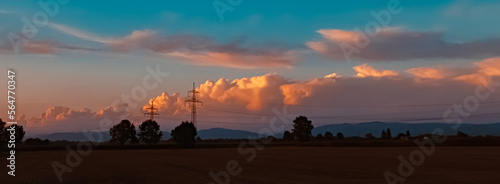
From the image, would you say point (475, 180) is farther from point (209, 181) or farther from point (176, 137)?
point (176, 137)

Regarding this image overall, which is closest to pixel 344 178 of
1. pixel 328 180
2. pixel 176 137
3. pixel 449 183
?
pixel 328 180

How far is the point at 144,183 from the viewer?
3719 cm

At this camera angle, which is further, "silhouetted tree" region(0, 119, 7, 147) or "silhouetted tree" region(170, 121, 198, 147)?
"silhouetted tree" region(170, 121, 198, 147)

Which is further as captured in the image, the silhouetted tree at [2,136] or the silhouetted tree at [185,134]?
the silhouetted tree at [185,134]

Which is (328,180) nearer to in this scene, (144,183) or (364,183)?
(364,183)

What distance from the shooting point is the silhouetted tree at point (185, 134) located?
179 metres

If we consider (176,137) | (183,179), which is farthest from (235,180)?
(176,137)

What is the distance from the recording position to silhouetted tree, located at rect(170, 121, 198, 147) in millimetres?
178875

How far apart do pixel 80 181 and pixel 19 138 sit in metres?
176

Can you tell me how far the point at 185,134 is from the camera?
17912 cm

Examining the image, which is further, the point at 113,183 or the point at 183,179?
the point at 183,179

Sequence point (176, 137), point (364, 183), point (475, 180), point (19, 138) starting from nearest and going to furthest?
point (364, 183)
point (475, 180)
point (176, 137)
point (19, 138)

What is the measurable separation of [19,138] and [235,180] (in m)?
182

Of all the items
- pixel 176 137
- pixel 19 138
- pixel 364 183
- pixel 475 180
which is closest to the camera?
pixel 364 183
